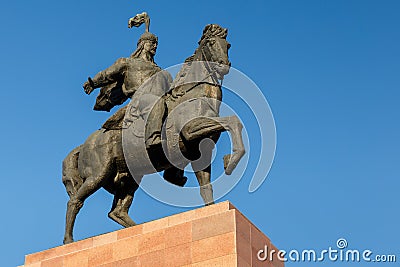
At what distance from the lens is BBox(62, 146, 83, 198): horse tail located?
835 inches

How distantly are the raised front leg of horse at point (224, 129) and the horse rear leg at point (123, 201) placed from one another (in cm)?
233

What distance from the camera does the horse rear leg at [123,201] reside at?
20.8 m

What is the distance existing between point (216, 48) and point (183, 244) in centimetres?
494

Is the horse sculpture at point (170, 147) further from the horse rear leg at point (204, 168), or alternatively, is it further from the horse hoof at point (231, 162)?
the horse hoof at point (231, 162)

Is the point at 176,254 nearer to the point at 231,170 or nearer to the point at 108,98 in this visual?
the point at 231,170

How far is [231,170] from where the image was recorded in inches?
727

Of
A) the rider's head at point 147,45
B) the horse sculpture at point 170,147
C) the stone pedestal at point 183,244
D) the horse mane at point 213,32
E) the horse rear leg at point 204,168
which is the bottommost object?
the stone pedestal at point 183,244

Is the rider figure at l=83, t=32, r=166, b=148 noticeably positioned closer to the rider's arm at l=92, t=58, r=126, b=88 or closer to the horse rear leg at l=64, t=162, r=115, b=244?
the rider's arm at l=92, t=58, r=126, b=88

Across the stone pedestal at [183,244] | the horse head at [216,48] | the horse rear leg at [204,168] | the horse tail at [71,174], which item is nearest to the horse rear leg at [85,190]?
the horse tail at [71,174]

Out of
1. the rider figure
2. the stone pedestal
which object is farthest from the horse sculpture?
the stone pedestal

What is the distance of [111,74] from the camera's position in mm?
22109

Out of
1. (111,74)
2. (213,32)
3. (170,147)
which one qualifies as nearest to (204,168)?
(170,147)

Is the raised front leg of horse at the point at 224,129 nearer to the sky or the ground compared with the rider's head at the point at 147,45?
nearer to the ground

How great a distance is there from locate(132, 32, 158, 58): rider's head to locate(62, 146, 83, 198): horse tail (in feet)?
8.95
